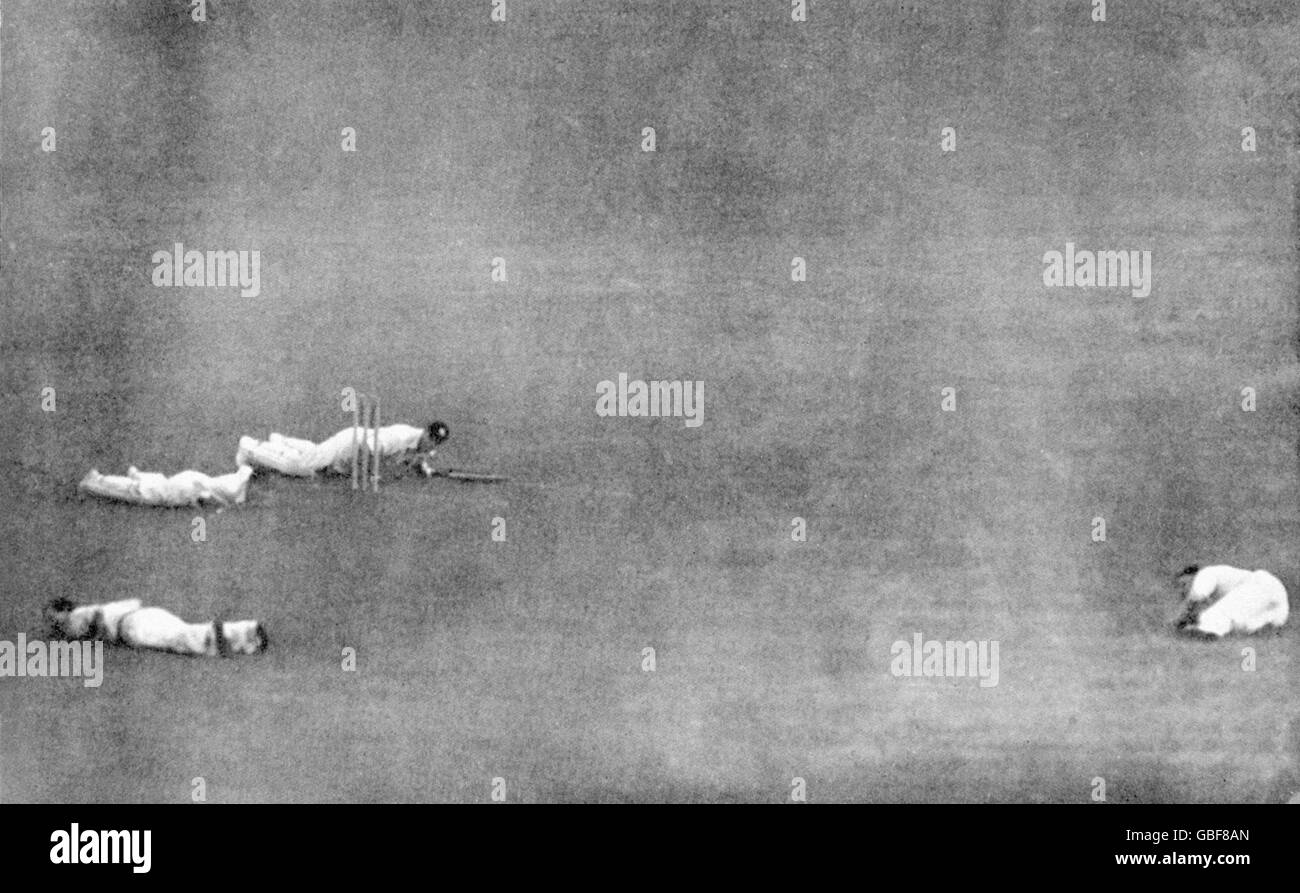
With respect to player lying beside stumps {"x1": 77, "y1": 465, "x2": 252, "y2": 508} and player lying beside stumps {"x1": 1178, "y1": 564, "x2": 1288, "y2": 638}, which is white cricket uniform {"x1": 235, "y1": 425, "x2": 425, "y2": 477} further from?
player lying beside stumps {"x1": 1178, "y1": 564, "x2": 1288, "y2": 638}

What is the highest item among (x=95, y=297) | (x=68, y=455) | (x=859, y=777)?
(x=95, y=297)

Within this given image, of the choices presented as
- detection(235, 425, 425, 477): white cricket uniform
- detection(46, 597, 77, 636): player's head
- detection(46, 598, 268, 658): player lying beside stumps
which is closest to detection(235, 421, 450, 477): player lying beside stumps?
detection(235, 425, 425, 477): white cricket uniform

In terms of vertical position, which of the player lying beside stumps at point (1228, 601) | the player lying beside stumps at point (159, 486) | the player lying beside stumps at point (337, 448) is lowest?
the player lying beside stumps at point (1228, 601)

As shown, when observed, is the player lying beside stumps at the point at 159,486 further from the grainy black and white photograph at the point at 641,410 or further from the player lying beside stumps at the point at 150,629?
the player lying beside stumps at the point at 150,629

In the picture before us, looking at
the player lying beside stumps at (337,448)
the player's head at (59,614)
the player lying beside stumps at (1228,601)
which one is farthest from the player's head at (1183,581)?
the player's head at (59,614)

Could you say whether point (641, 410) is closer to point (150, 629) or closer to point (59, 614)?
point (150, 629)

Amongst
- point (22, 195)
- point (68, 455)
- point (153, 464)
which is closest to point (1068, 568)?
point (153, 464)
